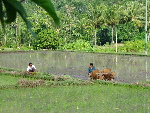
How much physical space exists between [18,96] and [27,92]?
74 cm

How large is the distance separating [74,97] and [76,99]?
35 centimetres

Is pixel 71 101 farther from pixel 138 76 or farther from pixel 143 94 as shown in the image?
pixel 138 76

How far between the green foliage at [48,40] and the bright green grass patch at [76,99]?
28.0 metres

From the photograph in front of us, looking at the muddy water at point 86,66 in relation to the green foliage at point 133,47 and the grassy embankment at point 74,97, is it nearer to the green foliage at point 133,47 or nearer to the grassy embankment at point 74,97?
the grassy embankment at point 74,97

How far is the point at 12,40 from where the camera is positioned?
44406 millimetres

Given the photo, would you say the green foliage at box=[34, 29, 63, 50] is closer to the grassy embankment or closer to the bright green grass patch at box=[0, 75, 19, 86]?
the bright green grass patch at box=[0, 75, 19, 86]

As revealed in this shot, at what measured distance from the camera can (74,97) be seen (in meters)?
9.58

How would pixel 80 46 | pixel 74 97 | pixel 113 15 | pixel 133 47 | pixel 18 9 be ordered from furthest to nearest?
pixel 113 15 → pixel 80 46 → pixel 133 47 → pixel 74 97 → pixel 18 9

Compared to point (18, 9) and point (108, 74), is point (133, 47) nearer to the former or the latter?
point (108, 74)

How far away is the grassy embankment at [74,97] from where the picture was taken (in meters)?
7.96

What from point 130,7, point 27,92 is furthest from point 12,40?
point 27,92

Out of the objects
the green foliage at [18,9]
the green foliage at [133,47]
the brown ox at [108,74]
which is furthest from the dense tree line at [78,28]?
the green foliage at [18,9]

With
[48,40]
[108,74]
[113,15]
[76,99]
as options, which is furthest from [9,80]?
[113,15]

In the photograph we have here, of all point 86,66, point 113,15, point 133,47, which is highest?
point 113,15
